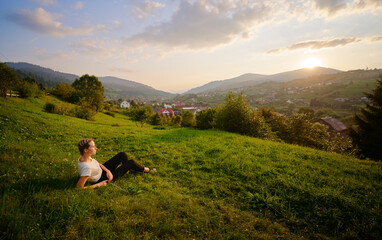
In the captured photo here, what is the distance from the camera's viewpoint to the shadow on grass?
3.93m

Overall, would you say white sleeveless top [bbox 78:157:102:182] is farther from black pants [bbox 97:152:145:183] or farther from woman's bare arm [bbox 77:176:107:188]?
black pants [bbox 97:152:145:183]

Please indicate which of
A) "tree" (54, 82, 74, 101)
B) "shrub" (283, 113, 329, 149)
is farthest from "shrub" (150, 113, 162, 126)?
"shrub" (283, 113, 329, 149)

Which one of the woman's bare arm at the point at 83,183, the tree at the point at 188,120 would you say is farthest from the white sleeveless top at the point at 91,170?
the tree at the point at 188,120

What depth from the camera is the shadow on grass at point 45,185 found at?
3.93 meters

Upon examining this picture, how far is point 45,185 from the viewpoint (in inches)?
167

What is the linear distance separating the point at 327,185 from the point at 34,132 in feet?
58.8

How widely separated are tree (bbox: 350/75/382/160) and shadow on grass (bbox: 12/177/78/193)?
30.3 m

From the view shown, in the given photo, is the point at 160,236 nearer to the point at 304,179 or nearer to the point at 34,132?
the point at 304,179

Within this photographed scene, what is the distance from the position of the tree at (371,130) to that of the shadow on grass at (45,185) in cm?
3034

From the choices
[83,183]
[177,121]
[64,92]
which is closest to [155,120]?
[177,121]

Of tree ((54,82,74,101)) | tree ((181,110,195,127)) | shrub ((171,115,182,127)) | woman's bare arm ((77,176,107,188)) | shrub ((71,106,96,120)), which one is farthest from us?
shrub ((171,115,182,127))

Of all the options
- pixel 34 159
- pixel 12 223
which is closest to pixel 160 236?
pixel 12 223

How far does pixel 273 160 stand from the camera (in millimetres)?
8586

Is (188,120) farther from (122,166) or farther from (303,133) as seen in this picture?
(122,166)
